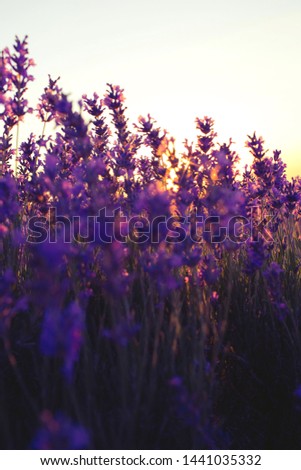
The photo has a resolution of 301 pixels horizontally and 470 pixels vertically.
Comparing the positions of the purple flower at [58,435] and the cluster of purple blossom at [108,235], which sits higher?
the cluster of purple blossom at [108,235]

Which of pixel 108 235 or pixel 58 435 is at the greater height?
pixel 108 235

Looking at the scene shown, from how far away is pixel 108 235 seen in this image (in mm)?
1470

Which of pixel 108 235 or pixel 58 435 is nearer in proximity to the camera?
pixel 58 435

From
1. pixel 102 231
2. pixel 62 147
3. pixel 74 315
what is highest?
pixel 62 147

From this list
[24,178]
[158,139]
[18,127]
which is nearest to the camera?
[158,139]

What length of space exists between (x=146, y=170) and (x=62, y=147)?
0.77m

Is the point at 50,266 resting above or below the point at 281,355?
above

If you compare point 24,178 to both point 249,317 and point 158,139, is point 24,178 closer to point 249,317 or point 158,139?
point 158,139

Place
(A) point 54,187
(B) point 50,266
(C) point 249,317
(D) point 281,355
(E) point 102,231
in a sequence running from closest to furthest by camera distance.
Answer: (B) point 50,266 < (E) point 102,231 < (A) point 54,187 < (D) point 281,355 < (C) point 249,317

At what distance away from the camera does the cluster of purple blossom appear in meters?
1.15

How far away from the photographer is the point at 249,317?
2.36 m

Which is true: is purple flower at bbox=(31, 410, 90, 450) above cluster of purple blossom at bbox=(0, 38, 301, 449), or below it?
below

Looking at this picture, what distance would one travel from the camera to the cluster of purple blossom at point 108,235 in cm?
115
